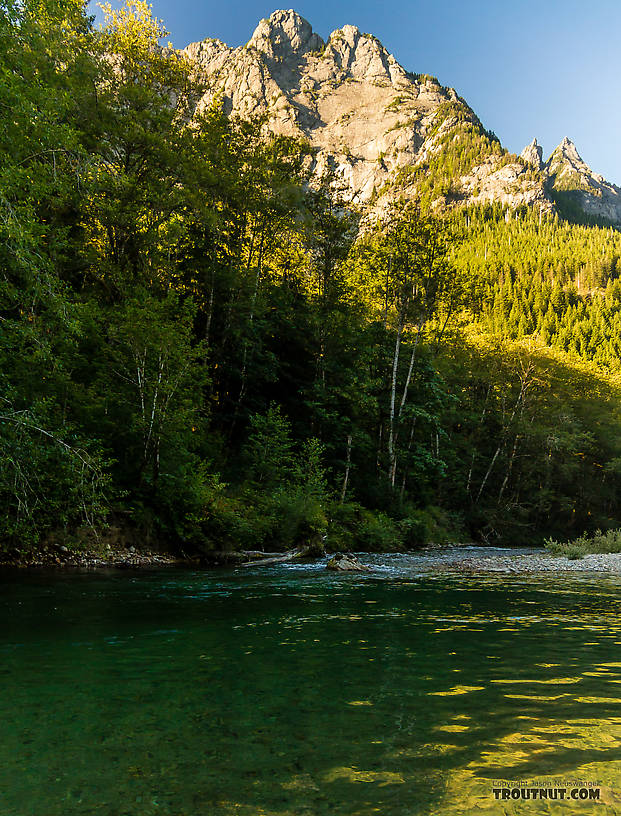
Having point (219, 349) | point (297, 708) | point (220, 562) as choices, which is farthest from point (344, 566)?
point (219, 349)

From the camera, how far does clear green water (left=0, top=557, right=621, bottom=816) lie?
10.6 feet

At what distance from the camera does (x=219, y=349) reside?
30719 mm

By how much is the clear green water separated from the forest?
468 cm

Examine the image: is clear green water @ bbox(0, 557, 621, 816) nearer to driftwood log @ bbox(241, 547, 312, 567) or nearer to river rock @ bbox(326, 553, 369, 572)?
river rock @ bbox(326, 553, 369, 572)

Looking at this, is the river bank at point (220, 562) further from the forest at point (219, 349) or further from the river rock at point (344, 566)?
the forest at point (219, 349)

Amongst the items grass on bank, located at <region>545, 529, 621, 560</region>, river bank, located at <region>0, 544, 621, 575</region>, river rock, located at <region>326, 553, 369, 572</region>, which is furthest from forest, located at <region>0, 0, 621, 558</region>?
grass on bank, located at <region>545, 529, 621, 560</region>

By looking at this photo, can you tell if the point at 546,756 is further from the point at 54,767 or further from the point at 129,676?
the point at 129,676

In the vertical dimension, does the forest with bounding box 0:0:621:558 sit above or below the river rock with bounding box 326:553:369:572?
above

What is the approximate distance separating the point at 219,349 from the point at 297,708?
89.0 feet

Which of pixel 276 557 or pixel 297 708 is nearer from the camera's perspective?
pixel 297 708

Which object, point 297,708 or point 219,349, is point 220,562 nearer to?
point 297,708

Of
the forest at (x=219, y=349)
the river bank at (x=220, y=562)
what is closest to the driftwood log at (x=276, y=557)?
the river bank at (x=220, y=562)

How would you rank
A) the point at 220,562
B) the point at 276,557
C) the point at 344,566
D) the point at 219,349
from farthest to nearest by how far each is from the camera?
the point at 219,349
the point at 276,557
the point at 220,562
the point at 344,566

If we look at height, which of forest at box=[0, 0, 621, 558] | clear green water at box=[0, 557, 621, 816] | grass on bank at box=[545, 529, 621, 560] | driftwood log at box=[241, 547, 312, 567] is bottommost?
grass on bank at box=[545, 529, 621, 560]
